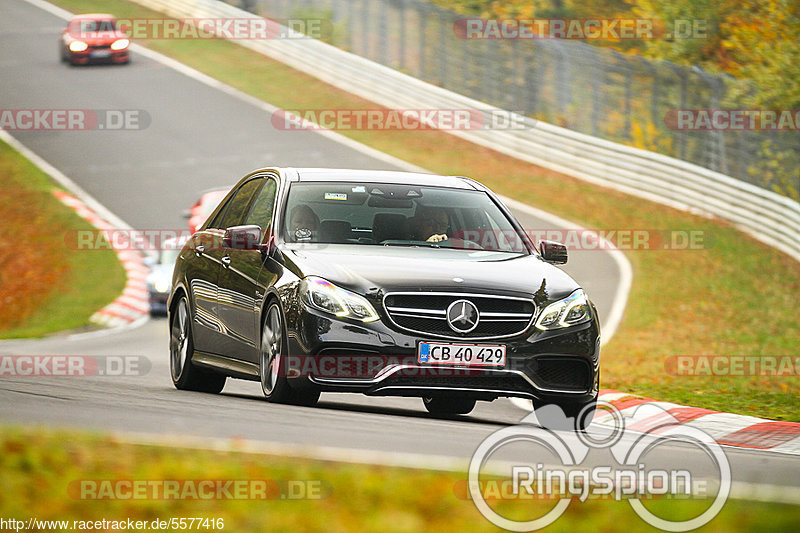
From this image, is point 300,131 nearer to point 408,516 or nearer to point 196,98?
point 196,98

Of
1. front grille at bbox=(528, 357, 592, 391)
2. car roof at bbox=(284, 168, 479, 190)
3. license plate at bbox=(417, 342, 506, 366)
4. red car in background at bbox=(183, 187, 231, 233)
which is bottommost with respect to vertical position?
red car in background at bbox=(183, 187, 231, 233)

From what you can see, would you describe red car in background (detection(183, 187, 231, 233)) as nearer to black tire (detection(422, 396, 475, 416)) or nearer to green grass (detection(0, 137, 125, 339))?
green grass (detection(0, 137, 125, 339))

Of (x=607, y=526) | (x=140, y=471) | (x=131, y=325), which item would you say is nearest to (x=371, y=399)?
(x=140, y=471)

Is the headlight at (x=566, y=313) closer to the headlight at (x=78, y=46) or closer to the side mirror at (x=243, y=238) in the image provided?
the side mirror at (x=243, y=238)

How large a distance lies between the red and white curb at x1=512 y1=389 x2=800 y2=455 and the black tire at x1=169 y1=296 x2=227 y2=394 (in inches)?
106

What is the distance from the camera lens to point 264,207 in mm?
10281

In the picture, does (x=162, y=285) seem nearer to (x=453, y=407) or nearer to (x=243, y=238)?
(x=453, y=407)

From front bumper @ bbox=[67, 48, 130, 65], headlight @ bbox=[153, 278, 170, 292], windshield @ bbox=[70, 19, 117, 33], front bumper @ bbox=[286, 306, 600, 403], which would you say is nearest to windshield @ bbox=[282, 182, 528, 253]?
front bumper @ bbox=[286, 306, 600, 403]

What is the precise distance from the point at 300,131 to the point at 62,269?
430 inches

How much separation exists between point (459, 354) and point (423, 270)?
1.98ft

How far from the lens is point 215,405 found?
29.4 feet

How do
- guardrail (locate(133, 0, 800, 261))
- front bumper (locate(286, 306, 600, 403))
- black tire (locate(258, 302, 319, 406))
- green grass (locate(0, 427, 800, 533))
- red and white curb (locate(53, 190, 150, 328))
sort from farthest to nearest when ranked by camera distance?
guardrail (locate(133, 0, 800, 261)) → red and white curb (locate(53, 190, 150, 328)) → black tire (locate(258, 302, 319, 406)) → front bumper (locate(286, 306, 600, 403)) → green grass (locate(0, 427, 800, 533))

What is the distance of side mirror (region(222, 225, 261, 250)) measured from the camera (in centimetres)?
955

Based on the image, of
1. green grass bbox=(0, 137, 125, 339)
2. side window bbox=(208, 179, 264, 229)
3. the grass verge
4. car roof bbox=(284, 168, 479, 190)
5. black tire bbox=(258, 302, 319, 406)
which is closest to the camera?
black tire bbox=(258, 302, 319, 406)
